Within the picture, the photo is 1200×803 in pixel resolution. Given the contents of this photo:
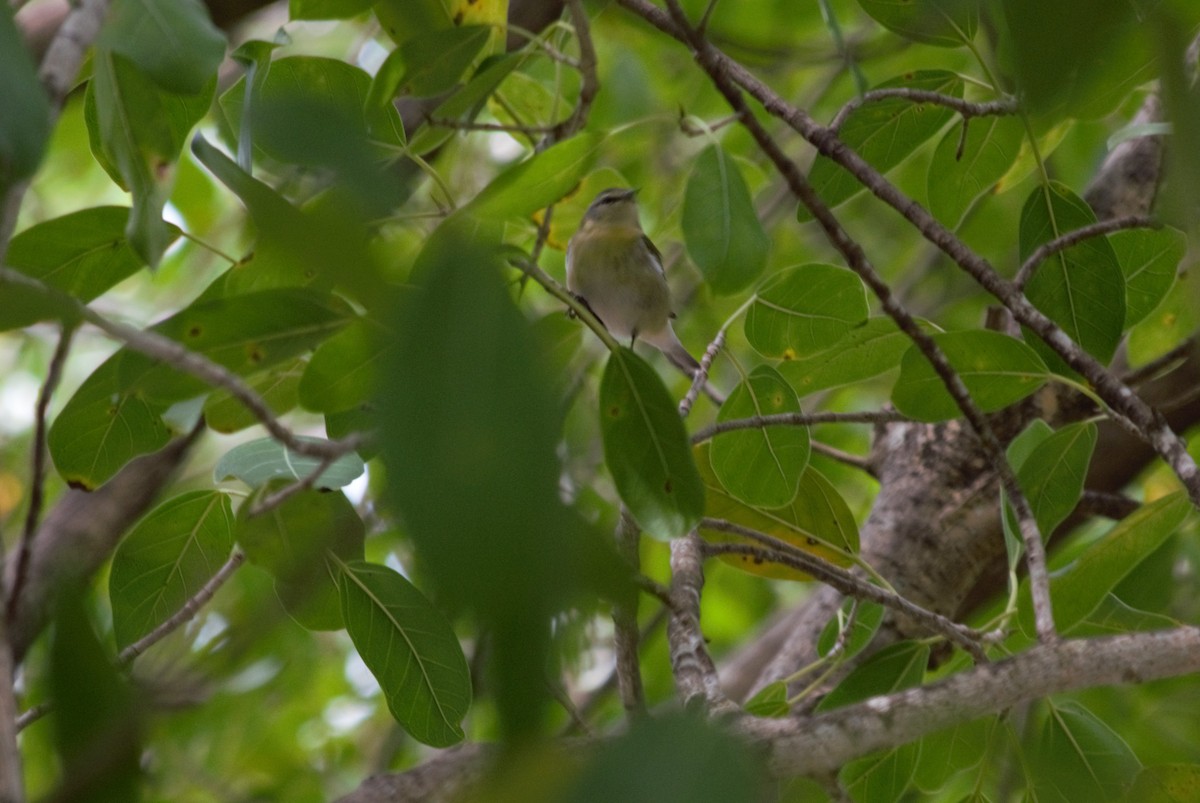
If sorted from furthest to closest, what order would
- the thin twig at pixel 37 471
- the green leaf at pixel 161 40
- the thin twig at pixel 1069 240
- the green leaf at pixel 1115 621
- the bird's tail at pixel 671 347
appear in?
the bird's tail at pixel 671 347
the green leaf at pixel 1115 621
the thin twig at pixel 1069 240
the green leaf at pixel 161 40
the thin twig at pixel 37 471

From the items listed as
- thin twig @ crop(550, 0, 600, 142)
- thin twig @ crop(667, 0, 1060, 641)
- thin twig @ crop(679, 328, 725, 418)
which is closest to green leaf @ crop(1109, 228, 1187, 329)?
thin twig @ crop(667, 0, 1060, 641)

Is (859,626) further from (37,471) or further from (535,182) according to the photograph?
(37,471)

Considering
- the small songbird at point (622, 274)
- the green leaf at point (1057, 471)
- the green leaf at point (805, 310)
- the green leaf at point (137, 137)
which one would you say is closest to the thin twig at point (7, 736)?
the green leaf at point (137, 137)

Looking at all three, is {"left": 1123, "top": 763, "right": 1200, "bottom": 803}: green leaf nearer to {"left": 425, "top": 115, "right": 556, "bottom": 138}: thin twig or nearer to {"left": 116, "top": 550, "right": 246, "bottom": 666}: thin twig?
{"left": 116, "top": 550, "right": 246, "bottom": 666}: thin twig

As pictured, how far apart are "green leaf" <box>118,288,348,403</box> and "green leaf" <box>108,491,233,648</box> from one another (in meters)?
0.57

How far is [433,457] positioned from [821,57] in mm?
3635

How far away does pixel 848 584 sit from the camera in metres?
1.58

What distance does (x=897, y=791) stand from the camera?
181 cm

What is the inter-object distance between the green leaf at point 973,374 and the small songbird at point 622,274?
168cm

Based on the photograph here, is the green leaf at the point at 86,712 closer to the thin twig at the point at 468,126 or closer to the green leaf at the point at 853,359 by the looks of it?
the thin twig at the point at 468,126

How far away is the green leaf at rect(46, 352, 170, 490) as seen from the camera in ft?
5.31

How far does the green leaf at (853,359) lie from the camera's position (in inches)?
73.2

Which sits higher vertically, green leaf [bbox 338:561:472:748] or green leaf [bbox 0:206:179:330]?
green leaf [bbox 0:206:179:330]

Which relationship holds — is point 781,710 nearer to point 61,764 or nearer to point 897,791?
point 897,791
